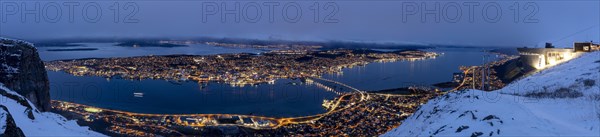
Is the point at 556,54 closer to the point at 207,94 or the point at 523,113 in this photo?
the point at 523,113

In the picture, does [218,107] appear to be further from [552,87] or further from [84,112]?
[552,87]

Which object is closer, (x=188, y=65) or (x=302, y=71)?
(x=302, y=71)

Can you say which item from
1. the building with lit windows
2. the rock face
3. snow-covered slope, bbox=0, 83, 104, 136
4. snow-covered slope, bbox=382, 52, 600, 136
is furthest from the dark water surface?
snow-covered slope, bbox=382, 52, 600, 136

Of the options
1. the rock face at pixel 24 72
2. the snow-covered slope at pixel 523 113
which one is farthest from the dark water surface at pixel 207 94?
the snow-covered slope at pixel 523 113

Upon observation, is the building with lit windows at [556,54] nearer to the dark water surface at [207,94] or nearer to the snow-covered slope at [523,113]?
the snow-covered slope at [523,113]

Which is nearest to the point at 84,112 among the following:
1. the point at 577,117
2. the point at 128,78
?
the point at 128,78

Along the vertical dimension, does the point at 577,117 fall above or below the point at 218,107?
above

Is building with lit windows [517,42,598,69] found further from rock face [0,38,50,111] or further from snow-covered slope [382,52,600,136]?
rock face [0,38,50,111]
